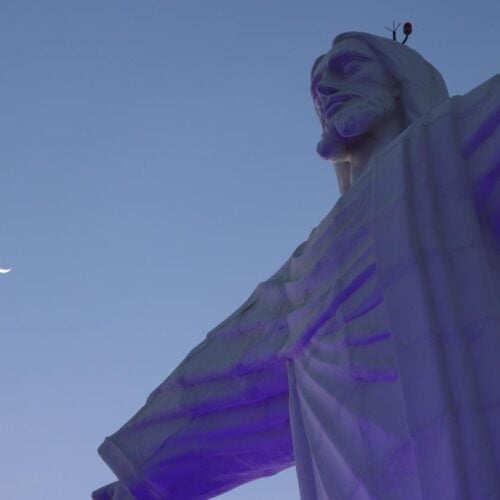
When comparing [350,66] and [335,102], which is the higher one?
[350,66]

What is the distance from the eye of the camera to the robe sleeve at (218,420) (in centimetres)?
711

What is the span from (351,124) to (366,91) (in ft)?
1.14

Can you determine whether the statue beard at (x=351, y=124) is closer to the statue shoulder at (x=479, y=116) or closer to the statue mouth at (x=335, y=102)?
the statue mouth at (x=335, y=102)

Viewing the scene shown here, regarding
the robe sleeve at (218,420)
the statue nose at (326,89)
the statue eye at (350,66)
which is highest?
the statue eye at (350,66)

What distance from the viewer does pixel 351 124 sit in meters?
7.93

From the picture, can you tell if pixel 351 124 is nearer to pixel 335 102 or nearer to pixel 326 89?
pixel 335 102

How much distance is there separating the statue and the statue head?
0.04ft

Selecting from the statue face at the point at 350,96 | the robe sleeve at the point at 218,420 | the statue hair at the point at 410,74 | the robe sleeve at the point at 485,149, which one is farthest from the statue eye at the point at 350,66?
the robe sleeve at the point at 485,149

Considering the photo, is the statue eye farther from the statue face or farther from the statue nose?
the statue nose

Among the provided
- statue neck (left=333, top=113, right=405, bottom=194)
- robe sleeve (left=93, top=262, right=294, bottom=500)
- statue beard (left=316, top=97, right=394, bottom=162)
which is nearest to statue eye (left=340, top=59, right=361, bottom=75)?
statue beard (left=316, top=97, right=394, bottom=162)

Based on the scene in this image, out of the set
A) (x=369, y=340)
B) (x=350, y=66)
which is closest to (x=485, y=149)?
(x=369, y=340)

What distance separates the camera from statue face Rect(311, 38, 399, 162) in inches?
314

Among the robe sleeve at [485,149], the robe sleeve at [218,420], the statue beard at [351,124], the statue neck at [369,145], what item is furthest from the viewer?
the statue neck at [369,145]

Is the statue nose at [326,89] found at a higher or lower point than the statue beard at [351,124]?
higher
